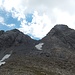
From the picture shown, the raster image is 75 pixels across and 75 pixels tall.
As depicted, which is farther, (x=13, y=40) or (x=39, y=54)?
(x=13, y=40)

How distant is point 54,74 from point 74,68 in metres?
19.8

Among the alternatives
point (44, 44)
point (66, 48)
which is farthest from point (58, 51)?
point (44, 44)

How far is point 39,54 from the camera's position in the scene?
146 m

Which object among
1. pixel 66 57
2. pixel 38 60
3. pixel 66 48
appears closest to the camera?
pixel 38 60

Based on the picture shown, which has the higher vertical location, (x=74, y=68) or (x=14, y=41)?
(x=14, y=41)

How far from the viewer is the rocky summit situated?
110062mm

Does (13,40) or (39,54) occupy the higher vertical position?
(13,40)

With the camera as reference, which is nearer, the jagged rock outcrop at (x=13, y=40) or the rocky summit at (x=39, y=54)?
the rocky summit at (x=39, y=54)

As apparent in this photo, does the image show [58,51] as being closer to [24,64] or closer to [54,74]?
[24,64]

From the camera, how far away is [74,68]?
119m

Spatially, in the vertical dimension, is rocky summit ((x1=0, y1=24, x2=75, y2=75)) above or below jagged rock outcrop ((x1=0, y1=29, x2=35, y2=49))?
below

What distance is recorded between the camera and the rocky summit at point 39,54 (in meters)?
110

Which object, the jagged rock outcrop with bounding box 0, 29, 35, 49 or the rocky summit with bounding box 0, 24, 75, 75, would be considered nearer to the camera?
the rocky summit with bounding box 0, 24, 75, 75

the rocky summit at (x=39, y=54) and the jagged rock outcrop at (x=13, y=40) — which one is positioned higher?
the jagged rock outcrop at (x=13, y=40)
